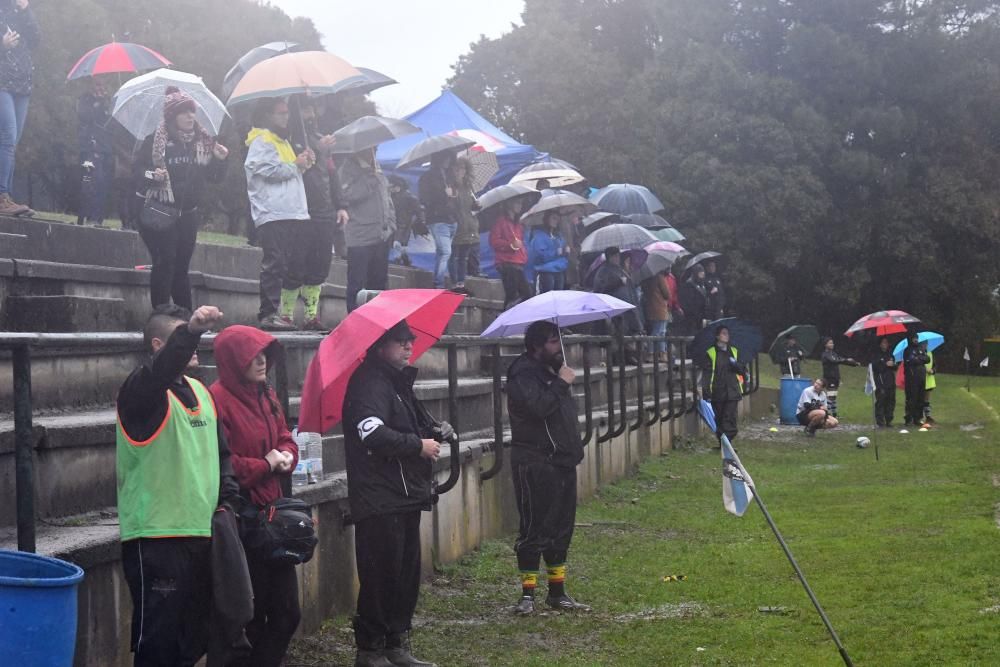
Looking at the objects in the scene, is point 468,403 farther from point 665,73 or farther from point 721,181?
point 665,73

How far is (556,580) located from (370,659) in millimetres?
2299

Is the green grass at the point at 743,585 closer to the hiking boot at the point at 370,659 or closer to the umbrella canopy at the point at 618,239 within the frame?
the hiking boot at the point at 370,659

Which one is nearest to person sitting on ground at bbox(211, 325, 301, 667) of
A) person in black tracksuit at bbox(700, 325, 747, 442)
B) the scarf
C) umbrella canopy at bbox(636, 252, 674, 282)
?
the scarf

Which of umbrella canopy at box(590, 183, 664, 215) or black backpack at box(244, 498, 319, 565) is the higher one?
umbrella canopy at box(590, 183, 664, 215)

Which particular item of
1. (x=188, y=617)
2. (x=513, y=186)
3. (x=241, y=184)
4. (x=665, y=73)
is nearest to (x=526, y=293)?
(x=513, y=186)

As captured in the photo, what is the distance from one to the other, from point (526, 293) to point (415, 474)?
9.06 metres

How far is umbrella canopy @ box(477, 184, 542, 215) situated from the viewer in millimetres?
16828

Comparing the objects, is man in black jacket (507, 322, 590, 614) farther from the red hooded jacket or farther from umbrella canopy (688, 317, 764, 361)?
umbrella canopy (688, 317, 764, 361)

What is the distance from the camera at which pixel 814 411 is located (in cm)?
2595

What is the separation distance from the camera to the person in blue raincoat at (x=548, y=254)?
1755cm

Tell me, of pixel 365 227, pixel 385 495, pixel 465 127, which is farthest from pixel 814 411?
pixel 385 495

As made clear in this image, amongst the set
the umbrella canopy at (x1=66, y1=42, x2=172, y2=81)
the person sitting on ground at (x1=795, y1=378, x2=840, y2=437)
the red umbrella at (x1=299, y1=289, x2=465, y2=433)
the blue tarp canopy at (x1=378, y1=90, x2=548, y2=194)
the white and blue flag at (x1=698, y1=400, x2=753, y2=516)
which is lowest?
the person sitting on ground at (x1=795, y1=378, x2=840, y2=437)

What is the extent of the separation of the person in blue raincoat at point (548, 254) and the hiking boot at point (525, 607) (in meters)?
8.67

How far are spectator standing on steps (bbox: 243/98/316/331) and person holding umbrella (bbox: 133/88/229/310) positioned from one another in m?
0.95
